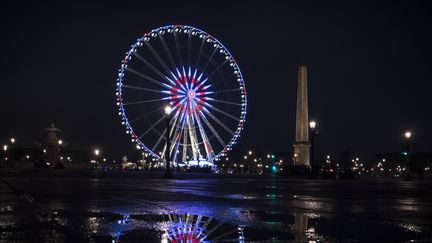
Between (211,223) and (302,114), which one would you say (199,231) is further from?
(302,114)

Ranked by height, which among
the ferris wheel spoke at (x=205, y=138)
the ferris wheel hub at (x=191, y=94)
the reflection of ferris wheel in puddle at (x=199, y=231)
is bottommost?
the reflection of ferris wheel in puddle at (x=199, y=231)

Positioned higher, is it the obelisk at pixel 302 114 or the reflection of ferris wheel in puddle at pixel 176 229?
the obelisk at pixel 302 114

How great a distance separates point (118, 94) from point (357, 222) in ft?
171

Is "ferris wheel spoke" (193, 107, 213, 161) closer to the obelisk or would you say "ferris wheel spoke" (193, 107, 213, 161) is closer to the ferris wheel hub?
the ferris wheel hub

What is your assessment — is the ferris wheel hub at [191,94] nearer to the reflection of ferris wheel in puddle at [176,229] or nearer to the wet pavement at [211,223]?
the wet pavement at [211,223]

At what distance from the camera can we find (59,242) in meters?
7.47

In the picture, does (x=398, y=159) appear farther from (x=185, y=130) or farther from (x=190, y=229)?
(x=190, y=229)

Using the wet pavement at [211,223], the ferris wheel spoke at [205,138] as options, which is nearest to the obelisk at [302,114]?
the ferris wheel spoke at [205,138]

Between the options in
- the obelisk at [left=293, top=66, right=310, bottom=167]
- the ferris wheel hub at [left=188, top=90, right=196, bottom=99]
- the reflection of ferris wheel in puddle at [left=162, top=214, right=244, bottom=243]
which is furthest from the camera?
the obelisk at [left=293, top=66, right=310, bottom=167]

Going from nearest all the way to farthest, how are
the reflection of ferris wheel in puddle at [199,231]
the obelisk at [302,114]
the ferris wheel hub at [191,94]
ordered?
the reflection of ferris wheel in puddle at [199,231] → the ferris wheel hub at [191,94] → the obelisk at [302,114]

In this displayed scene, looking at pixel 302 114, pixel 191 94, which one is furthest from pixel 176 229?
pixel 302 114

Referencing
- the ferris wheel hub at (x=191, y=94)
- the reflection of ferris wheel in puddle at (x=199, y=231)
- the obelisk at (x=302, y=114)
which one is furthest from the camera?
the obelisk at (x=302, y=114)

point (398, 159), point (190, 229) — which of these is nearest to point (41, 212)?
point (190, 229)

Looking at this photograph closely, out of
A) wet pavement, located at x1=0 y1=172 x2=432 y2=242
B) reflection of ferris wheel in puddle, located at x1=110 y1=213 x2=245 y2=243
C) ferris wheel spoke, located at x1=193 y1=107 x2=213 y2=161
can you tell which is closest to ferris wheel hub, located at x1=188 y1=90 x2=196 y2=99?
ferris wheel spoke, located at x1=193 y1=107 x2=213 y2=161
